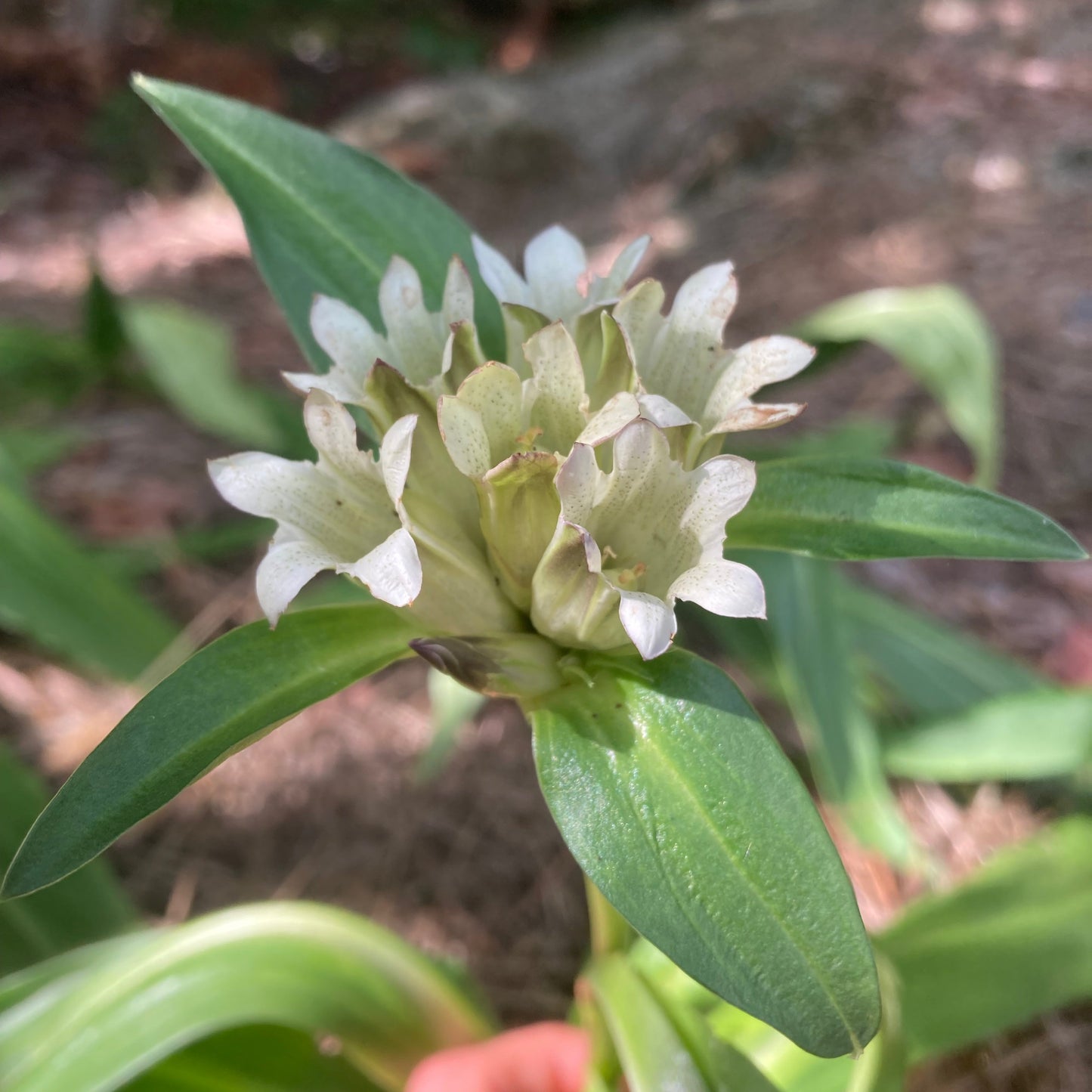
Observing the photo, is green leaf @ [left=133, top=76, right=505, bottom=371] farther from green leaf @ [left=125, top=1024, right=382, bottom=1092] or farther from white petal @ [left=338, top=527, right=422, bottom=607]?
green leaf @ [left=125, top=1024, right=382, bottom=1092]

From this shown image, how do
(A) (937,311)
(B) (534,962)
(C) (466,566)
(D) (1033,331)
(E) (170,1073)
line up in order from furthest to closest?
(D) (1033,331), (A) (937,311), (B) (534,962), (E) (170,1073), (C) (466,566)

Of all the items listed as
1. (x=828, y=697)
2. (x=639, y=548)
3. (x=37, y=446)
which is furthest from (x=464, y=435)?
(x=37, y=446)

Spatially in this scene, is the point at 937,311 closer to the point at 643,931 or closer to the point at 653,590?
the point at 653,590

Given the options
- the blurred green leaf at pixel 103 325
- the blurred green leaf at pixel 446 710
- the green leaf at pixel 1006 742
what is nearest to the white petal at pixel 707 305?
the blurred green leaf at pixel 446 710

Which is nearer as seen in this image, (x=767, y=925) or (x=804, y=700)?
(x=767, y=925)

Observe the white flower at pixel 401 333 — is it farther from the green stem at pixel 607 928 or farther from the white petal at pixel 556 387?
the green stem at pixel 607 928

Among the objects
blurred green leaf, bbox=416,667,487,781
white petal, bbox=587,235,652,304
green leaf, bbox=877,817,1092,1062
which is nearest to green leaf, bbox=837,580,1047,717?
green leaf, bbox=877,817,1092,1062

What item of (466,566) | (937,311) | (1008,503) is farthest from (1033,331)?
(466,566)

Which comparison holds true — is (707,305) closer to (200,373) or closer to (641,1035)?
(641,1035)
